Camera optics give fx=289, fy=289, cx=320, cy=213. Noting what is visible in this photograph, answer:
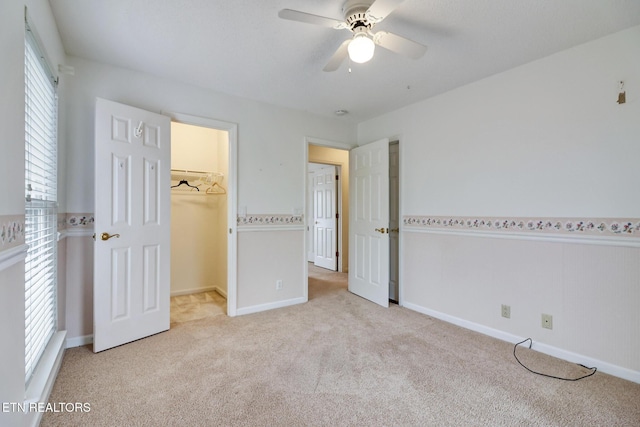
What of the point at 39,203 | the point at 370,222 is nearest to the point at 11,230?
the point at 39,203

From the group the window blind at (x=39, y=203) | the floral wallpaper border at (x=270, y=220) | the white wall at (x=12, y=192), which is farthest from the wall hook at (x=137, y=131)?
the floral wallpaper border at (x=270, y=220)

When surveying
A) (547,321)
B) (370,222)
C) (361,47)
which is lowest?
(547,321)

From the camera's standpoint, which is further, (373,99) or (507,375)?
(373,99)

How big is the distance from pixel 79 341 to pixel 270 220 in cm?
199

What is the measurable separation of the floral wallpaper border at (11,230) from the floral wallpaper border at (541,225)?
10.5 ft

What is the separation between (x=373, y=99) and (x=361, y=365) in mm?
2660

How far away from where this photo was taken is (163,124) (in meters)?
2.67

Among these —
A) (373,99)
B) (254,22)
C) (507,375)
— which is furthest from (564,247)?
(254,22)

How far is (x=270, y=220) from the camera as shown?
341cm

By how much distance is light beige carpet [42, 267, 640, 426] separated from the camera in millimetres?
1586

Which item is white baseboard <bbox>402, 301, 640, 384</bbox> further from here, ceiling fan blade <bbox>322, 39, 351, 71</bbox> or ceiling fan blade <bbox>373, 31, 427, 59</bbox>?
ceiling fan blade <bbox>322, 39, 351, 71</bbox>

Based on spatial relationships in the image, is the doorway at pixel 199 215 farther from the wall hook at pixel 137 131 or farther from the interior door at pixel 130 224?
the wall hook at pixel 137 131

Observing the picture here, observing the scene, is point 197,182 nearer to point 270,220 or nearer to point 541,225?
point 270,220

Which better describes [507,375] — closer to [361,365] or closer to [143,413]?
[361,365]
